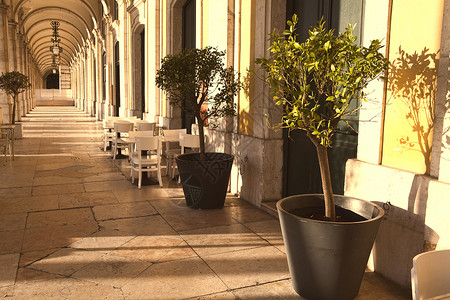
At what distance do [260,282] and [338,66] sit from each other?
1866 millimetres

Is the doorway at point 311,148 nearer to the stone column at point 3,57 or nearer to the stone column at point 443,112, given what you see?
the stone column at point 443,112

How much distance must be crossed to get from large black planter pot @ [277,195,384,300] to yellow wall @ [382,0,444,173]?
565mm

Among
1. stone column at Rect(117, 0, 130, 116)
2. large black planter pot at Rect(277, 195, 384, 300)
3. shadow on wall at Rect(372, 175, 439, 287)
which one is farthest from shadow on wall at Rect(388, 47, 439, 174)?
stone column at Rect(117, 0, 130, 116)

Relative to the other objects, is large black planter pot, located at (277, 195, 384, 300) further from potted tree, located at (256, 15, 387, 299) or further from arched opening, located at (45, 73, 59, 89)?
arched opening, located at (45, 73, 59, 89)

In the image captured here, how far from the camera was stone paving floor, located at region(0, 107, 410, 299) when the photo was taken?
3350 millimetres

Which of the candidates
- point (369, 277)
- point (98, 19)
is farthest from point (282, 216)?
point (98, 19)

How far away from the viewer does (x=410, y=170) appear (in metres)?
3.36

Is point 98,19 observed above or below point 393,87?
above

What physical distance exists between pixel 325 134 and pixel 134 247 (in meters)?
2.38

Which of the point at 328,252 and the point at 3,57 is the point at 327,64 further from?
the point at 3,57

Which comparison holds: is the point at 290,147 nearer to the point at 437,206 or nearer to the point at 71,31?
the point at 437,206

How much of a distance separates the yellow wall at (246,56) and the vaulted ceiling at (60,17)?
56.9 feet

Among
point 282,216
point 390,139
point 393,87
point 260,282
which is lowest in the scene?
point 260,282

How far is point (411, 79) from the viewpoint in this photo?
331cm
